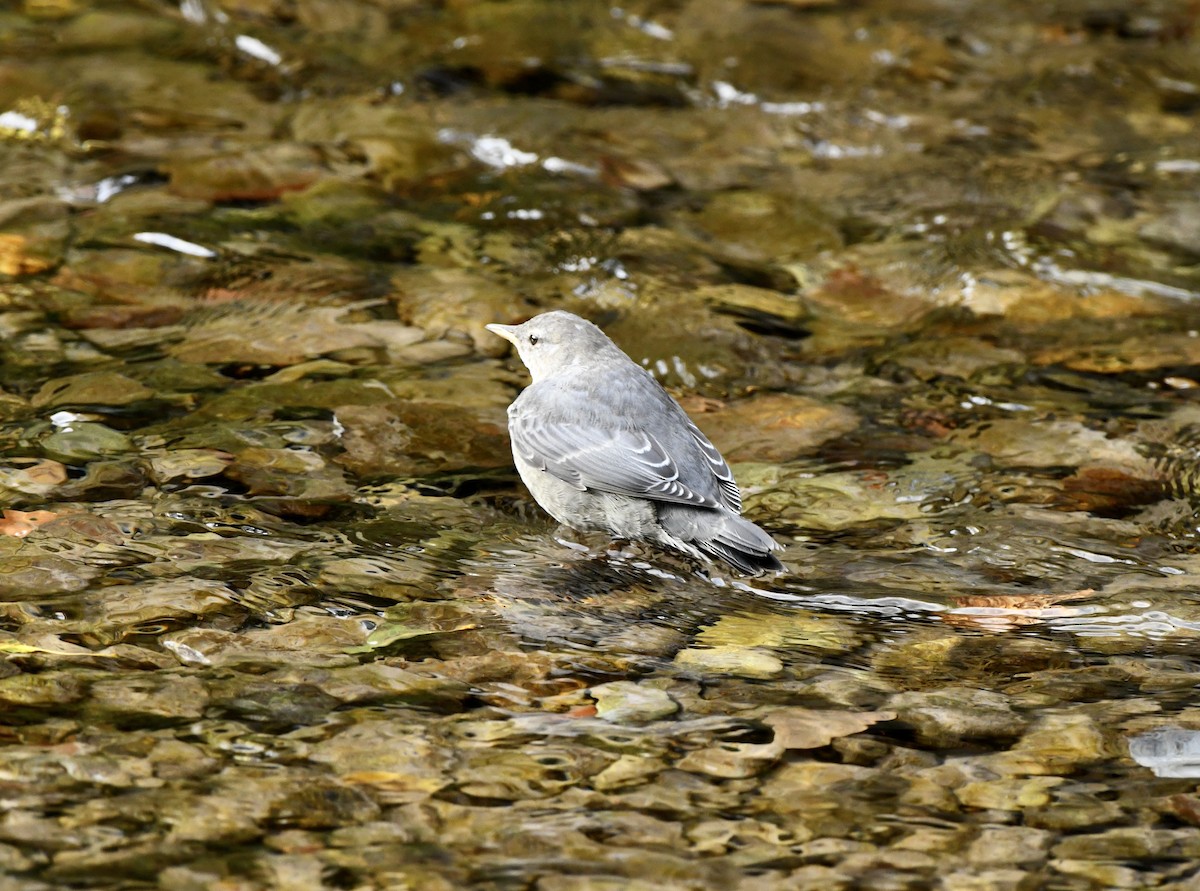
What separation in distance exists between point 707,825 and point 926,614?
64.1 inches

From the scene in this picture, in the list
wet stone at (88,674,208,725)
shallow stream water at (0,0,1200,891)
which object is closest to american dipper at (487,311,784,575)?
shallow stream water at (0,0,1200,891)

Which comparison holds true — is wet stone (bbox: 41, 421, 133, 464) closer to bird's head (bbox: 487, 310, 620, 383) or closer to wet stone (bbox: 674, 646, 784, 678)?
bird's head (bbox: 487, 310, 620, 383)

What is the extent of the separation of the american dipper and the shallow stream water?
0.62 feet

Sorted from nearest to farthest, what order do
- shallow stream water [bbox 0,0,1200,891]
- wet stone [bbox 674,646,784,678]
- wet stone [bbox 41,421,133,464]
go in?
shallow stream water [bbox 0,0,1200,891] → wet stone [bbox 674,646,784,678] → wet stone [bbox 41,421,133,464]

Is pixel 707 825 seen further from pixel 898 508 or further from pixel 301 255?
pixel 301 255

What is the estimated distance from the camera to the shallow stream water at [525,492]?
3.82 m

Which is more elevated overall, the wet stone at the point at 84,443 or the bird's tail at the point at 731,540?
the bird's tail at the point at 731,540

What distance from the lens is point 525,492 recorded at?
6113 millimetres

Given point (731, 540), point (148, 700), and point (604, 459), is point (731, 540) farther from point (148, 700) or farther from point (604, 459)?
point (148, 700)

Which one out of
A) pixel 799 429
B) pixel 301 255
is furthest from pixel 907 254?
pixel 301 255

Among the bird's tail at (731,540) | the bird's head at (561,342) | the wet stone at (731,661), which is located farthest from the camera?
the bird's head at (561,342)

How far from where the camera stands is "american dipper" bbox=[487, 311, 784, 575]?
5273 millimetres

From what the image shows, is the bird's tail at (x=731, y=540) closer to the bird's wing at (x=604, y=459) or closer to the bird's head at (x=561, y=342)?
the bird's wing at (x=604, y=459)

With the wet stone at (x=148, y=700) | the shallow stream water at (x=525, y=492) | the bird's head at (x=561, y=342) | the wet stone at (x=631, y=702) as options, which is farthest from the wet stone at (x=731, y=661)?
the bird's head at (x=561, y=342)
